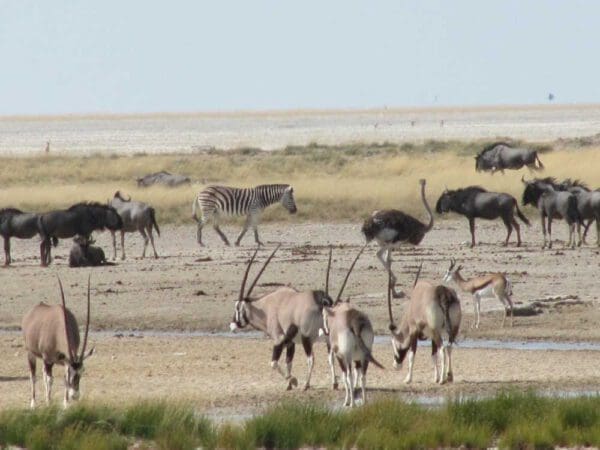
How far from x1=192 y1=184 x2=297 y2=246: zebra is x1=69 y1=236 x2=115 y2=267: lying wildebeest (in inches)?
192

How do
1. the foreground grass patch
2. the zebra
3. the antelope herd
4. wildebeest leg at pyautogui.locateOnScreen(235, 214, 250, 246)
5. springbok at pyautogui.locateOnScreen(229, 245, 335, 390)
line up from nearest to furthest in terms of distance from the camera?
the foreground grass patch → the antelope herd → springbok at pyautogui.locateOnScreen(229, 245, 335, 390) → wildebeest leg at pyautogui.locateOnScreen(235, 214, 250, 246) → the zebra

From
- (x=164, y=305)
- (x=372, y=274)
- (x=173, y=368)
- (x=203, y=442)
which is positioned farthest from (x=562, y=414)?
(x=372, y=274)

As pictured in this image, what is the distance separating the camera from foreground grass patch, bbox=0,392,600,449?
10859 mm

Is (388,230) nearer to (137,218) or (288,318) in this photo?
(137,218)

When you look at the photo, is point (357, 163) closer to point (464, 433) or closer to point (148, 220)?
point (148, 220)

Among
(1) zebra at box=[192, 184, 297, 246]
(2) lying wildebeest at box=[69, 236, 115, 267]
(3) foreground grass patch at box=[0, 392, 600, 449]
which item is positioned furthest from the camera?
(1) zebra at box=[192, 184, 297, 246]

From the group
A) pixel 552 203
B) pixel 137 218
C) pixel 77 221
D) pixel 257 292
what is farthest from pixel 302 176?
pixel 257 292

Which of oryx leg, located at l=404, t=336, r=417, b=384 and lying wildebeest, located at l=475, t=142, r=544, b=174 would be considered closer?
oryx leg, located at l=404, t=336, r=417, b=384

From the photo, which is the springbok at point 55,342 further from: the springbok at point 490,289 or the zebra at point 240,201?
the zebra at point 240,201

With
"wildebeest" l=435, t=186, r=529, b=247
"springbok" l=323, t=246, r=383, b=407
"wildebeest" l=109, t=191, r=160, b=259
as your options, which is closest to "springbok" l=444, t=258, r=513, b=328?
"springbok" l=323, t=246, r=383, b=407

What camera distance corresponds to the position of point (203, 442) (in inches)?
426

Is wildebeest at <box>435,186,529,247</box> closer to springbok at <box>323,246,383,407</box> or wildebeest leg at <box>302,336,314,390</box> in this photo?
wildebeest leg at <box>302,336,314,390</box>

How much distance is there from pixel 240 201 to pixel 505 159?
41.4 ft

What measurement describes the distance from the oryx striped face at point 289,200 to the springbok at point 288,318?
16.9 meters
